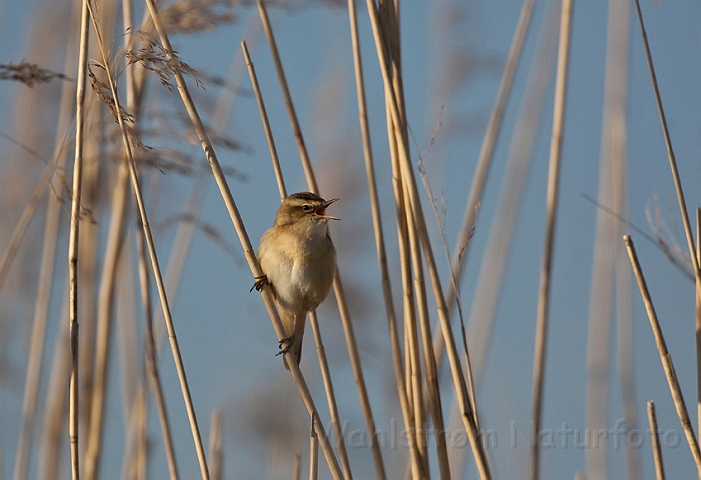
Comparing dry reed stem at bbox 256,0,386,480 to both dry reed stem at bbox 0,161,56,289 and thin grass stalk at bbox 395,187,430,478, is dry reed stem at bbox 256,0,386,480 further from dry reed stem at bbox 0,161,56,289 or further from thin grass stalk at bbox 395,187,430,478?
dry reed stem at bbox 0,161,56,289

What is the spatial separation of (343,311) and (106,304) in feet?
3.54

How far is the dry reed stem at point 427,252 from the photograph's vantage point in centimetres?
220

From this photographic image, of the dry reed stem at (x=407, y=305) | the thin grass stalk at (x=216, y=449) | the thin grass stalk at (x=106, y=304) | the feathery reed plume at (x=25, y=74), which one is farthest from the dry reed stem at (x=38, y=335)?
the dry reed stem at (x=407, y=305)

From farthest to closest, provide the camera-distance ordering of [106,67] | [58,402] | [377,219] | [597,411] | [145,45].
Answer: [597,411] → [58,402] → [377,219] → [145,45] → [106,67]

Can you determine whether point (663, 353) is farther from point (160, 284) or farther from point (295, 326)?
point (295, 326)

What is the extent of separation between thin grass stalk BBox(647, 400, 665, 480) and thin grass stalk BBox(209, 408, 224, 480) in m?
1.77

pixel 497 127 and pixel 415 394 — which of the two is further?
pixel 497 127

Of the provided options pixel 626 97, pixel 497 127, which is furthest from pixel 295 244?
pixel 626 97

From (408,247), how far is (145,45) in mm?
1053

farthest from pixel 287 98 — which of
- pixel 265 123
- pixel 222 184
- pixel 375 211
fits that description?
pixel 222 184

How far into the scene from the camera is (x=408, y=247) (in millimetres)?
2504

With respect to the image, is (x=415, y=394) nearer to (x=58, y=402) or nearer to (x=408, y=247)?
(x=408, y=247)

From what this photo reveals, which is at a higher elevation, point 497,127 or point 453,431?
point 497,127

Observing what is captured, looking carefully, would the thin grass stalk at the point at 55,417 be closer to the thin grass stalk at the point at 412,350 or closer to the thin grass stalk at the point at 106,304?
the thin grass stalk at the point at 106,304
